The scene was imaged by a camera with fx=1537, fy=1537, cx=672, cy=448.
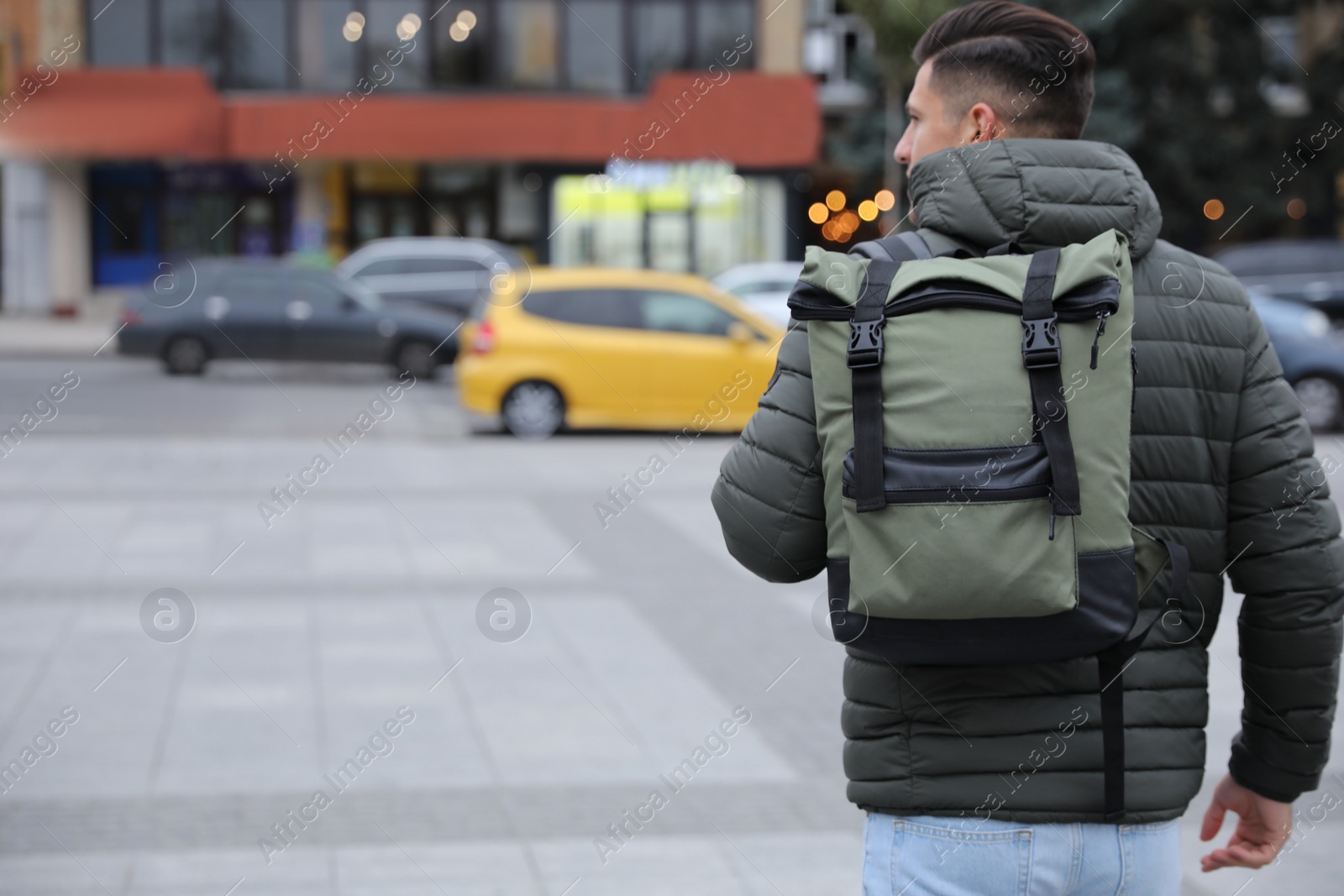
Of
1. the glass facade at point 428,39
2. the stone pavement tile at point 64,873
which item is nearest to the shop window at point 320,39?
the glass facade at point 428,39

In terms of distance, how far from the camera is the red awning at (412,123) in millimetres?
30047

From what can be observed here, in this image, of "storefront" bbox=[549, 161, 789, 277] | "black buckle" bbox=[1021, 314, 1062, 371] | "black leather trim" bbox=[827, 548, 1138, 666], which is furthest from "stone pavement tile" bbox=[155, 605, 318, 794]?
"storefront" bbox=[549, 161, 789, 277]

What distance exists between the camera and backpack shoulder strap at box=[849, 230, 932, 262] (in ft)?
6.40

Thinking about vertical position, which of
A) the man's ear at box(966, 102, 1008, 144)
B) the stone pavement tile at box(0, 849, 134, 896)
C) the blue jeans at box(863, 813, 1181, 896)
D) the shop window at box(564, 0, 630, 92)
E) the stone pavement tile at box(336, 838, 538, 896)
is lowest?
the stone pavement tile at box(336, 838, 538, 896)

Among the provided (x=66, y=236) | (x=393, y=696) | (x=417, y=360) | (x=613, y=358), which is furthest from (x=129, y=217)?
(x=393, y=696)

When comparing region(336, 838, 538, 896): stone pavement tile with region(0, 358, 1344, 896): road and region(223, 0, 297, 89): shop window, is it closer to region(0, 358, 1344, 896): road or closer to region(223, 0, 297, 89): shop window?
region(0, 358, 1344, 896): road

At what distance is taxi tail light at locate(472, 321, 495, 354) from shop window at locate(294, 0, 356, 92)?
737 inches

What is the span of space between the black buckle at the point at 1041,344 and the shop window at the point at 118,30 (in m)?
32.9

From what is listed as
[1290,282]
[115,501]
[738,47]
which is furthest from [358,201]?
[115,501]

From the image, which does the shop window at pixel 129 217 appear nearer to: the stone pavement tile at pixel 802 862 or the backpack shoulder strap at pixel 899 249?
the stone pavement tile at pixel 802 862

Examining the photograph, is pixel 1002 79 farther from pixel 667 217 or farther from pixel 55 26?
pixel 55 26

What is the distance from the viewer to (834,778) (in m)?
5.20

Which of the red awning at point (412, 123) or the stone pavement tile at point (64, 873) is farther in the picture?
the red awning at point (412, 123)

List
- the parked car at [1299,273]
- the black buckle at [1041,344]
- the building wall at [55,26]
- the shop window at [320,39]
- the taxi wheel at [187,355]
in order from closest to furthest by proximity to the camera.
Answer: the black buckle at [1041,344], the taxi wheel at [187,355], the parked car at [1299,273], the building wall at [55,26], the shop window at [320,39]
